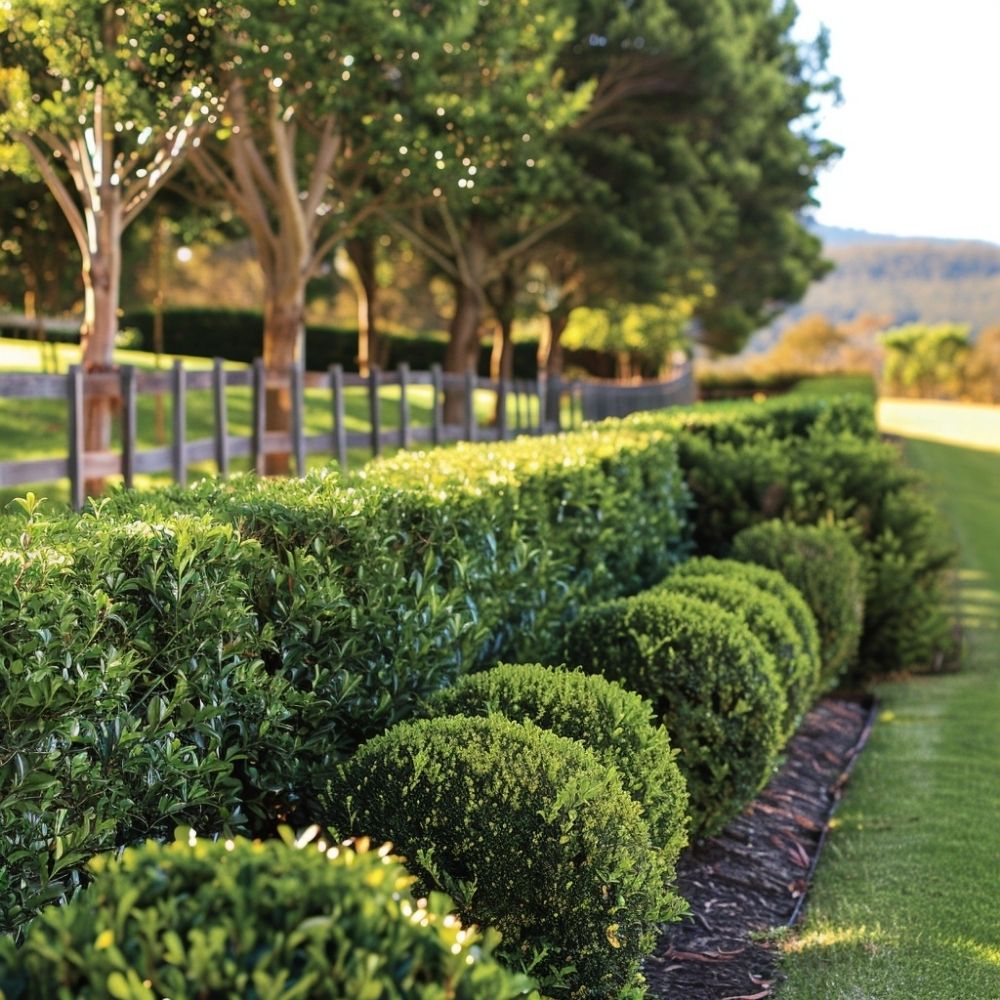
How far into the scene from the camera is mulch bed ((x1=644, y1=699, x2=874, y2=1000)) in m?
4.98

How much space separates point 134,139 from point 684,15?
14.4 m

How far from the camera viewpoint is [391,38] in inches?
577

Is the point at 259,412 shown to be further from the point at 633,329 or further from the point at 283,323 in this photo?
the point at 633,329

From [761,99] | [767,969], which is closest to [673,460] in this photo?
[767,969]

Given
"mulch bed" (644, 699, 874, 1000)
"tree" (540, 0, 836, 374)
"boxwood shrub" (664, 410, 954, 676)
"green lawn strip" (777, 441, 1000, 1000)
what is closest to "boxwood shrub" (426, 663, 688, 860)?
"mulch bed" (644, 699, 874, 1000)

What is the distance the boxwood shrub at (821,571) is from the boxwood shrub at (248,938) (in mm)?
6754

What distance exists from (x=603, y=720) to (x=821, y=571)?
179 inches

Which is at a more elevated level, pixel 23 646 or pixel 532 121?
pixel 532 121

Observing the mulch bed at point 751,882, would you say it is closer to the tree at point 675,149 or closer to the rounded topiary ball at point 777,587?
the rounded topiary ball at point 777,587

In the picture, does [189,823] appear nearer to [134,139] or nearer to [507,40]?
[134,139]

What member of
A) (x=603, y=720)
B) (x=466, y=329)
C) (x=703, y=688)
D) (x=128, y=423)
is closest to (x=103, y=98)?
(x=128, y=423)

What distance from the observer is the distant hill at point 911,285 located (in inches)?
6171

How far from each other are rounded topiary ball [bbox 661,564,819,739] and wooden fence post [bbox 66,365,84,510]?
5268 mm

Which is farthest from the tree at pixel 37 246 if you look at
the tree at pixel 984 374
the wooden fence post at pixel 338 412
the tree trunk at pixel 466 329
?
the tree at pixel 984 374
